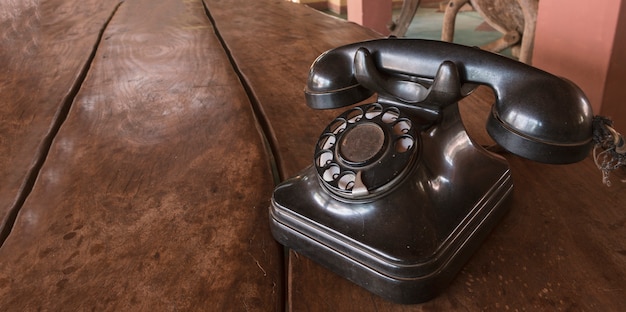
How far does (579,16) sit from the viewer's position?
4.20ft

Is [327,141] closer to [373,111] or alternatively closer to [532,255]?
[373,111]

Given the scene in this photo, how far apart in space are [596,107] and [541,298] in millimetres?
974

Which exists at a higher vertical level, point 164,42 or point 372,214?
point 372,214

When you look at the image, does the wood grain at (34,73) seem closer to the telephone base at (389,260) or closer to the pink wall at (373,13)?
the telephone base at (389,260)

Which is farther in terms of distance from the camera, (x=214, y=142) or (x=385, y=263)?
(x=214, y=142)

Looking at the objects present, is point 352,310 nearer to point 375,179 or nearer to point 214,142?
point 375,179

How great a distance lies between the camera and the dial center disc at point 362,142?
21.3 inches

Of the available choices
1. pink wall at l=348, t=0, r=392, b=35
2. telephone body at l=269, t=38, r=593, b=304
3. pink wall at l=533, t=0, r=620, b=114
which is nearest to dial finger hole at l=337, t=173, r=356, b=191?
telephone body at l=269, t=38, r=593, b=304

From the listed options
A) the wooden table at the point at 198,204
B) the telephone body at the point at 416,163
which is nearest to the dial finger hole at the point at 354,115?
the telephone body at the point at 416,163

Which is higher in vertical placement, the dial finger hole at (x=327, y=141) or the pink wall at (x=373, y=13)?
the dial finger hole at (x=327, y=141)

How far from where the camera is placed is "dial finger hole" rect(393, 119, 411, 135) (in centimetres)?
54

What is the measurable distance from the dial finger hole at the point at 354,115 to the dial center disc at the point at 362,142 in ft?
0.05

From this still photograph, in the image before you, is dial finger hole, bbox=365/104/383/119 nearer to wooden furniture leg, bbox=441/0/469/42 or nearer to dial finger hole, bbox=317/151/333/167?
dial finger hole, bbox=317/151/333/167

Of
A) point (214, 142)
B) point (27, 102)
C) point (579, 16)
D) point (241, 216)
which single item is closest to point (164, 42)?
point (27, 102)
